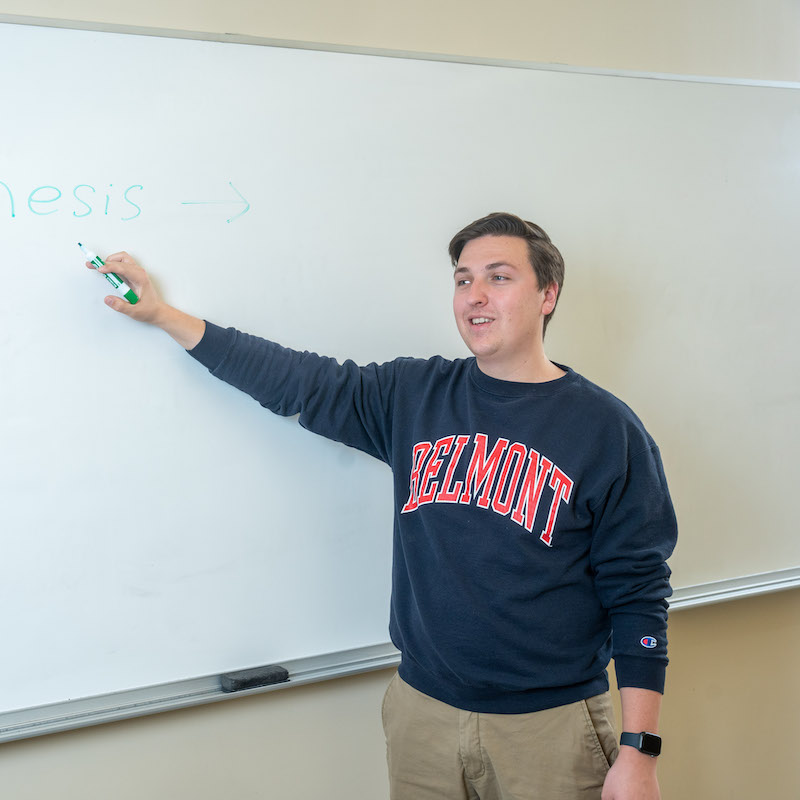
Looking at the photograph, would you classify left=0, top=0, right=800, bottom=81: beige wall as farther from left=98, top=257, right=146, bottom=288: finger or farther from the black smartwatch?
the black smartwatch

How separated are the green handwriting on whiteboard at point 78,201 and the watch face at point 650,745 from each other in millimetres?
1161

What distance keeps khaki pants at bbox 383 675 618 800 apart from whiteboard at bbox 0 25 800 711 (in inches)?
10.6

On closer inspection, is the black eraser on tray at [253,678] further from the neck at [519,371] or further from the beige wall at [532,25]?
the beige wall at [532,25]

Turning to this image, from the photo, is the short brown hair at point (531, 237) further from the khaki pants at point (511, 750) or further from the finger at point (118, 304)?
the khaki pants at point (511, 750)

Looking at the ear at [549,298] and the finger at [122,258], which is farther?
the ear at [549,298]

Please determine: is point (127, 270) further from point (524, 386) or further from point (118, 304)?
point (524, 386)

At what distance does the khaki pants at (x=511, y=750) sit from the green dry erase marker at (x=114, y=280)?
80 cm

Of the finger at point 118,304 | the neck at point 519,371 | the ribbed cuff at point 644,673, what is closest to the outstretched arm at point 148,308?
the finger at point 118,304

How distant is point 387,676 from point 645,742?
55 centimetres

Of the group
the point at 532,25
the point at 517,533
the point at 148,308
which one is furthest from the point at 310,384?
the point at 532,25

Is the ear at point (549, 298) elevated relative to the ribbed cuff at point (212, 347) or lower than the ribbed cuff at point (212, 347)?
elevated

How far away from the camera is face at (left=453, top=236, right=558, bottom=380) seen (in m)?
1.38

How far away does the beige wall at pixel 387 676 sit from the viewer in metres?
1.41

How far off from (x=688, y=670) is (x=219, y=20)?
1.72m
